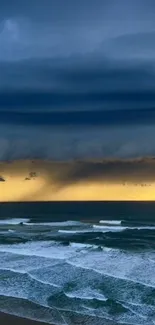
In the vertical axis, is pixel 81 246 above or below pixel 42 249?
above

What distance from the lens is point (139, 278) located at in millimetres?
28078

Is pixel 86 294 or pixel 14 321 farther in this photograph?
pixel 86 294

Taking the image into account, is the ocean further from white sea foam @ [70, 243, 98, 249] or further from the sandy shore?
the sandy shore

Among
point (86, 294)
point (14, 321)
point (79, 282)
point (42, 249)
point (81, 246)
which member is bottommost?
point (14, 321)

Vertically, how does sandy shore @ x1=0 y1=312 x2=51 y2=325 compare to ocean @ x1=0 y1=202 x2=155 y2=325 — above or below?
below

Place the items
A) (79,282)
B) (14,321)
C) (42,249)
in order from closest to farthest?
(14,321) < (79,282) < (42,249)

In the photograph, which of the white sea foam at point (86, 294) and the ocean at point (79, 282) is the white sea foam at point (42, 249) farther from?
the white sea foam at point (86, 294)

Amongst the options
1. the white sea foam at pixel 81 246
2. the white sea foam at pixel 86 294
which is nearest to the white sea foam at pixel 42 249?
the white sea foam at pixel 81 246

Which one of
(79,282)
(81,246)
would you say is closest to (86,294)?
(79,282)

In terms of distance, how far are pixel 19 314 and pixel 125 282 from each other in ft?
23.1

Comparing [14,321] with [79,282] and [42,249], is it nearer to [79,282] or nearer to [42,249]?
[79,282]

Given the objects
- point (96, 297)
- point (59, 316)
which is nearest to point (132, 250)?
point (96, 297)

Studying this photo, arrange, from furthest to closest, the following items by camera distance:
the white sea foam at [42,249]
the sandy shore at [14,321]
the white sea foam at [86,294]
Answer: the white sea foam at [42,249]
the white sea foam at [86,294]
the sandy shore at [14,321]

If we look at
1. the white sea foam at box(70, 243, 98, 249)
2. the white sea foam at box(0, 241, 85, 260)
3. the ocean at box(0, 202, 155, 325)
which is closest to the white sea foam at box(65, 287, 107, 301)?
the ocean at box(0, 202, 155, 325)
